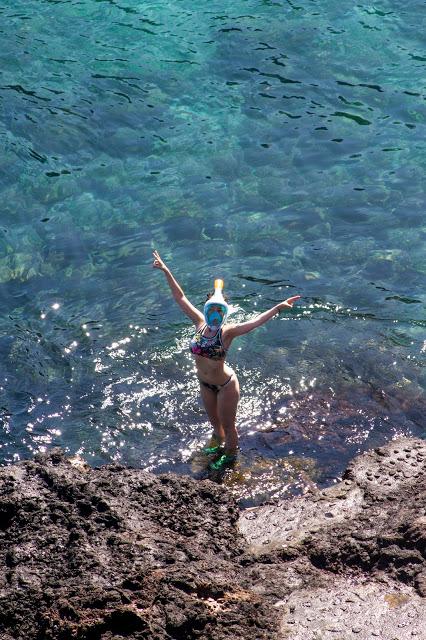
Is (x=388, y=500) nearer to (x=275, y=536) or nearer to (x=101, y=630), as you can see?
(x=275, y=536)

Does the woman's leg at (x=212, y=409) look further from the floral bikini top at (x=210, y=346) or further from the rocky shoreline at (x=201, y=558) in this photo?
the rocky shoreline at (x=201, y=558)

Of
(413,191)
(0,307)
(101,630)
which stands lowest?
(0,307)

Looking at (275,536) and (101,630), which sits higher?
(101,630)

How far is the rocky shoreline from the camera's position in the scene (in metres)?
6.50

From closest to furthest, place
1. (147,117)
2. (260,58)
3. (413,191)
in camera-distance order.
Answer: (413,191)
(147,117)
(260,58)

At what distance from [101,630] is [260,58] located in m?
14.6

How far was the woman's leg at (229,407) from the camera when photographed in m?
9.85

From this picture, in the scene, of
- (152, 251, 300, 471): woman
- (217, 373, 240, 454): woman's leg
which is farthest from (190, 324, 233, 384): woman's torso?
(217, 373, 240, 454): woman's leg

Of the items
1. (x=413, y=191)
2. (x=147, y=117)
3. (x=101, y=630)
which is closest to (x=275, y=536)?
(x=101, y=630)

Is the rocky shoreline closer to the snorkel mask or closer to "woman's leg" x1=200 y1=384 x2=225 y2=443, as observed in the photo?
"woman's leg" x1=200 y1=384 x2=225 y2=443

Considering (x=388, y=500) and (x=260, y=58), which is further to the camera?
(x=260, y=58)

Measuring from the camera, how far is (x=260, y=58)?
18.5 metres

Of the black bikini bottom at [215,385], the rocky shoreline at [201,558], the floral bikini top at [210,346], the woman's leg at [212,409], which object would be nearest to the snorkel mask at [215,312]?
the floral bikini top at [210,346]

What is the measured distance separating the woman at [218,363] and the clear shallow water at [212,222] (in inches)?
A: 11.7
